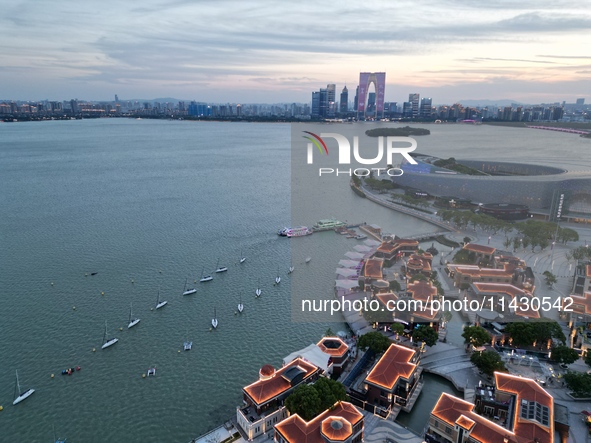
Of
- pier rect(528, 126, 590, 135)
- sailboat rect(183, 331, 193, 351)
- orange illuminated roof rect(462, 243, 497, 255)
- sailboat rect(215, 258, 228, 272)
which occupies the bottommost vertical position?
sailboat rect(183, 331, 193, 351)

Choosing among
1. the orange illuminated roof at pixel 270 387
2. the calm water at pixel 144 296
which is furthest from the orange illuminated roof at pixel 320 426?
the calm water at pixel 144 296

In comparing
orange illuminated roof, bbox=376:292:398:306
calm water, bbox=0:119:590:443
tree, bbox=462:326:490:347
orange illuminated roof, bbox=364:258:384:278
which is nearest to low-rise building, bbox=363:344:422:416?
calm water, bbox=0:119:590:443

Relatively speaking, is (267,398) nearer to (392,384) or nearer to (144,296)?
(392,384)

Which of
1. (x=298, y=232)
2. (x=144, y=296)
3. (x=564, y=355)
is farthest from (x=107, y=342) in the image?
(x=564, y=355)

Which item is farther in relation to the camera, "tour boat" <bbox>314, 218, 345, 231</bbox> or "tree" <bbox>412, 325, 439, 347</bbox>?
"tour boat" <bbox>314, 218, 345, 231</bbox>

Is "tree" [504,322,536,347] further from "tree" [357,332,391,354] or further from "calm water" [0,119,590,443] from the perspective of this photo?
"tree" [357,332,391,354]
